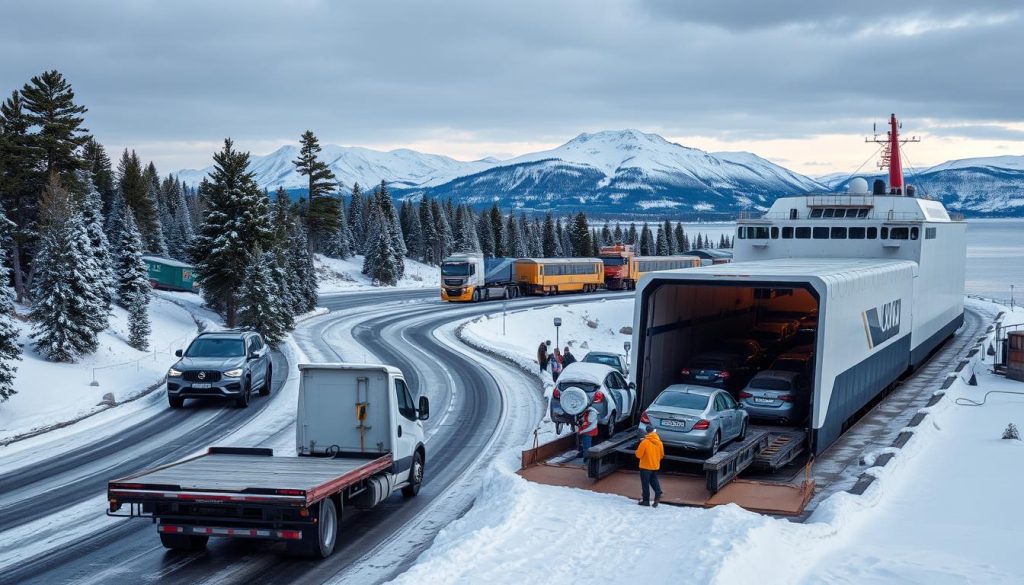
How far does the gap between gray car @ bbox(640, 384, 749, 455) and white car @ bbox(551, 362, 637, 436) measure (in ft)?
6.26

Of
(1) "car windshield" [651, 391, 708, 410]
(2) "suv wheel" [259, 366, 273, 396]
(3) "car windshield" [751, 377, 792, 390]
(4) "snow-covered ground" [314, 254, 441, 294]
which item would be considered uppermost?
(1) "car windshield" [651, 391, 708, 410]

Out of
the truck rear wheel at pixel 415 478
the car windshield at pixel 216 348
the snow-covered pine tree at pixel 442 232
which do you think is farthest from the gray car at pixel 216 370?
the snow-covered pine tree at pixel 442 232

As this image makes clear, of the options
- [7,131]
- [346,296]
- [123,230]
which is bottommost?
[346,296]

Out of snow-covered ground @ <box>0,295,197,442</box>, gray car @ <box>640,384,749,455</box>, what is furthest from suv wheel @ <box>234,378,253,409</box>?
gray car @ <box>640,384,749,455</box>

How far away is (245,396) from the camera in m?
26.5

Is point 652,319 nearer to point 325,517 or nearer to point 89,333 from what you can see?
point 325,517

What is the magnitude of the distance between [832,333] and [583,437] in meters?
5.83

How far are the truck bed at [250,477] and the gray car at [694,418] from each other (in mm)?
5980

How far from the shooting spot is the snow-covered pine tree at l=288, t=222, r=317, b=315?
5534cm

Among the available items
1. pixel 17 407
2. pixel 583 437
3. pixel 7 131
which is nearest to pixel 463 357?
pixel 17 407

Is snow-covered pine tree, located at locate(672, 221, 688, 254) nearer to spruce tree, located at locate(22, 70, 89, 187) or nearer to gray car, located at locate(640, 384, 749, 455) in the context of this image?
spruce tree, located at locate(22, 70, 89, 187)

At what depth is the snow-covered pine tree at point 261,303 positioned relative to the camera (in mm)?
41688

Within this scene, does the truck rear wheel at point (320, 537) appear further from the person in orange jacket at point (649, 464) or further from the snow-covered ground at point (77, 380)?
the snow-covered ground at point (77, 380)

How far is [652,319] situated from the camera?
22125 millimetres
